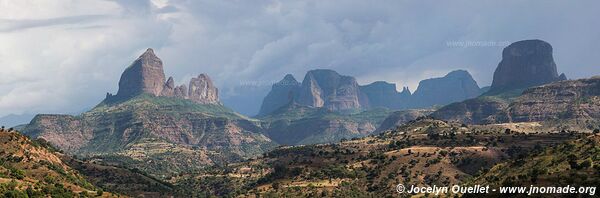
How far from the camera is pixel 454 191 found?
6196 inches

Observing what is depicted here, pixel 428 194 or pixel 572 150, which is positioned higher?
pixel 572 150

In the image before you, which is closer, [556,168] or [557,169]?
[557,169]

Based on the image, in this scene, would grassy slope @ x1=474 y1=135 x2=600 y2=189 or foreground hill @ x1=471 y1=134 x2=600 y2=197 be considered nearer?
foreground hill @ x1=471 y1=134 x2=600 y2=197

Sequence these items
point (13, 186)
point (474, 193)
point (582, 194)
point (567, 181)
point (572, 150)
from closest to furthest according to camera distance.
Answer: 1. point (582, 194)
2. point (567, 181)
3. point (474, 193)
4. point (572, 150)
5. point (13, 186)

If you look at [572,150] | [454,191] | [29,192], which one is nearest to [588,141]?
[572,150]

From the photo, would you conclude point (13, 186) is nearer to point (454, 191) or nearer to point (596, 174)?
point (454, 191)

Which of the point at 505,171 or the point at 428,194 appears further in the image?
the point at 428,194

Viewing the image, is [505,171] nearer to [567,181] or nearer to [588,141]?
[588,141]

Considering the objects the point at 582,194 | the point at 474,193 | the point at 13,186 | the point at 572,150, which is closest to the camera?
the point at 582,194

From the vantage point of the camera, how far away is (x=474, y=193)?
138 metres

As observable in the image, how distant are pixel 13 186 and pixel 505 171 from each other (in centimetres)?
14073

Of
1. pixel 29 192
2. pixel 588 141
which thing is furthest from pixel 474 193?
pixel 29 192

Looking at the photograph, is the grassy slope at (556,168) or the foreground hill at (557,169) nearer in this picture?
the foreground hill at (557,169)

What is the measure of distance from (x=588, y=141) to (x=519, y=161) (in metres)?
20.2
